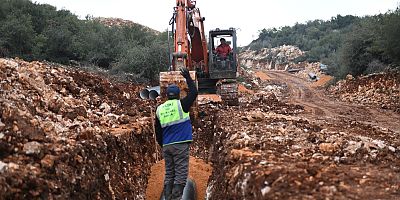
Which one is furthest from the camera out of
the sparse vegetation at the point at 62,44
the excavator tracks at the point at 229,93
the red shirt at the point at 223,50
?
the sparse vegetation at the point at 62,44

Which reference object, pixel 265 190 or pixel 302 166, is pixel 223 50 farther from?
pixel 265 190

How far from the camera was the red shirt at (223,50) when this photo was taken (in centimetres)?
1444

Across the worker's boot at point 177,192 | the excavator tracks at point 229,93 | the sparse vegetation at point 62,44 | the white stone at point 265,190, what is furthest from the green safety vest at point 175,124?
the sparse vegetation at point 62,44

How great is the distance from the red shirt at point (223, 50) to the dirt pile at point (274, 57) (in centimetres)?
3756

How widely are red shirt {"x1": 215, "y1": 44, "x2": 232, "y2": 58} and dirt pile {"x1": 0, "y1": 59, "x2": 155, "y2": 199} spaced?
4.93m

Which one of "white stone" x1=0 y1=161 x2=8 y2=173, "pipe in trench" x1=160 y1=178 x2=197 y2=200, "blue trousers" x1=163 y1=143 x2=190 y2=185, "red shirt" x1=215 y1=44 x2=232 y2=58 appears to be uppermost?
"red shirt" x1=215 y1=44 x2=232 y2=58

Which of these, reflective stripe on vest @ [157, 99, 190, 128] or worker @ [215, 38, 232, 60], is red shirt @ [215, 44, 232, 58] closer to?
worker @ [215, 38, 232, 60]

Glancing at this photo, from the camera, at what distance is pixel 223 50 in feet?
47.7

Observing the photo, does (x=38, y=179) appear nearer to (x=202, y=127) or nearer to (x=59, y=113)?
(x=59, y=113)

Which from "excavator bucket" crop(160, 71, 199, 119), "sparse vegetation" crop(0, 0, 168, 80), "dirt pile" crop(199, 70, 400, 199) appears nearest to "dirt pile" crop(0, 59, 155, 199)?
→ "excavator bucket" crop(160, 71, 199, 119)

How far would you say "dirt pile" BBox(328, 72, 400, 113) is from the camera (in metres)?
15.9

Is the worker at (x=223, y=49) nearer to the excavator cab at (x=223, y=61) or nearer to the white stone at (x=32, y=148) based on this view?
the excavator cab at (x=223, y=61)

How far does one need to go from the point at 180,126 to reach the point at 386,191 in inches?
117

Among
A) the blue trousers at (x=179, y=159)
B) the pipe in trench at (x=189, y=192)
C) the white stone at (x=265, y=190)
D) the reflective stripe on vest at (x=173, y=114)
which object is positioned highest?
the reflective stripe on vest at (x=173, y=114)
